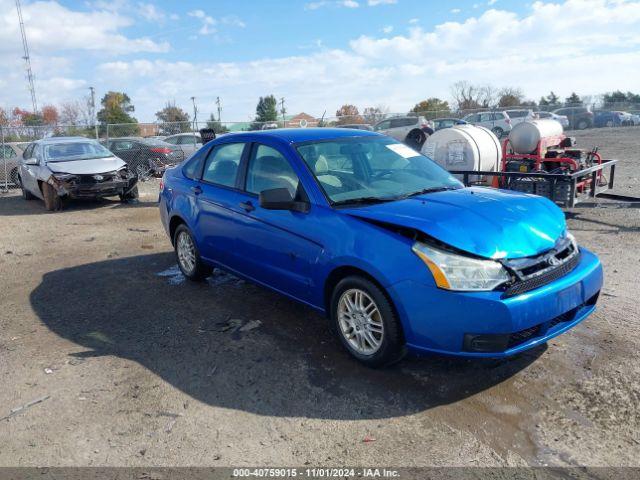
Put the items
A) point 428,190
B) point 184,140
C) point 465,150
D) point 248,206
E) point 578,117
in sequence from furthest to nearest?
point 578,117 → point 184,140 → point 465,150 → point 248,206 → point 428,190

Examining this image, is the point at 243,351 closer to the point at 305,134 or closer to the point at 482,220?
the point at 305,134

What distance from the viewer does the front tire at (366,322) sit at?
354cm

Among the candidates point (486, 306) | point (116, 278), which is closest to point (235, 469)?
point (486, 306)

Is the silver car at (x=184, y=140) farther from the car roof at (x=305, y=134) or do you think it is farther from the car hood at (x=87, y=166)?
the car roof at (x=305, y=134)

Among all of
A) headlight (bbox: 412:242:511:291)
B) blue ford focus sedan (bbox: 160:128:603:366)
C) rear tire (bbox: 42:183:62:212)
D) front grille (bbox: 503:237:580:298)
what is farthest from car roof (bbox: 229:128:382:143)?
rear tire (bbox: 42:183:62:212)

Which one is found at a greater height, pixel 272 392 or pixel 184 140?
pixel 184 140

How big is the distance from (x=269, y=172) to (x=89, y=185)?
26.7 feet

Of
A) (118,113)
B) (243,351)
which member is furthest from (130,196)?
(118,113)

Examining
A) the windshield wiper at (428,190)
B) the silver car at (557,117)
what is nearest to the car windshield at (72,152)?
the windshield wiper at (428,190)

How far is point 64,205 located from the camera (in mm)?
12273

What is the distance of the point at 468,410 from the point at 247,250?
7.90 ft

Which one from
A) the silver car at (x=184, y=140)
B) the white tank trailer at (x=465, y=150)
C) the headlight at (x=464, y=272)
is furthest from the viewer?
the silver car at (x=184, y=140)

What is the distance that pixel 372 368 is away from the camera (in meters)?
3.82

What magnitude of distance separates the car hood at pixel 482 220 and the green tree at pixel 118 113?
16.7 meters
